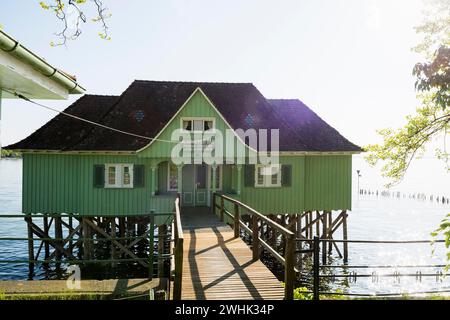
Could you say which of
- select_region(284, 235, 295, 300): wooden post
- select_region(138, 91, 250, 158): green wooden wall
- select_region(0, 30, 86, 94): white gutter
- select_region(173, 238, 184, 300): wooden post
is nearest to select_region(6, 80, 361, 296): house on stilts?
select_region(138, 91, 250, 158): green wooden wall

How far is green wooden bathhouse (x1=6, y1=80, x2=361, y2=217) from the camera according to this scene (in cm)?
1922

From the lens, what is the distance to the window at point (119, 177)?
1958cm

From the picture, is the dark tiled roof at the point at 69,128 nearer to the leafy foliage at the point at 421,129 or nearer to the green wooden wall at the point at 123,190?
the green wooden wall at the point at 123,190

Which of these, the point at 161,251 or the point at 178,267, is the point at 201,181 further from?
the point at 178,267

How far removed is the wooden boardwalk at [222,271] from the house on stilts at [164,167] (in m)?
6.30

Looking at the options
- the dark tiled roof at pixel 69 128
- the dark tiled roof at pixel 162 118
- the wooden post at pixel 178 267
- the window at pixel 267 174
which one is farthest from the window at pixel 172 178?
the wooden post at pixel 178 267

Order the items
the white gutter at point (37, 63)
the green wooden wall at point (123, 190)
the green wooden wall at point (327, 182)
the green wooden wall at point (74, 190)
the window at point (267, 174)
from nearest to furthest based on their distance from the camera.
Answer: the white gutter at point (37, 63) → the green wooden wall at point (123, 190) → the green wooden wall at point (74, 190) → the window at point (267, 174) → the green wooden wall at point (327, 182)

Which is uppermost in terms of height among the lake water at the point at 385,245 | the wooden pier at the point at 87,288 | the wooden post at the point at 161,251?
the wooden pier at the point at 87,288

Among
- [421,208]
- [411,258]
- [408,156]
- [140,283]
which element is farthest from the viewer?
[421,208]

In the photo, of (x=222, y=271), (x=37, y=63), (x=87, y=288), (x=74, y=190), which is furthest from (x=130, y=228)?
(x=37, y=63)

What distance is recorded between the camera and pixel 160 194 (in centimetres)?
2005

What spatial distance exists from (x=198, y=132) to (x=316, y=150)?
20.4 ft
